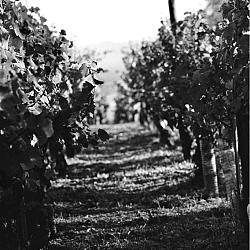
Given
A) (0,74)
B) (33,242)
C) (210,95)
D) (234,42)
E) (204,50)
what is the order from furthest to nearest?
1. (204,50)
2. (33,242)
3. (210,95)
4. (234,42)
5. (0,74)

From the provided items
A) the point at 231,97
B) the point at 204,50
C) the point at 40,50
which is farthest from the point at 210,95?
the point at 204,50

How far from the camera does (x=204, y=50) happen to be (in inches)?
300

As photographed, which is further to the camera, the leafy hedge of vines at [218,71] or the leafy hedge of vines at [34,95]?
the leafy hedge of vines at [218,71]

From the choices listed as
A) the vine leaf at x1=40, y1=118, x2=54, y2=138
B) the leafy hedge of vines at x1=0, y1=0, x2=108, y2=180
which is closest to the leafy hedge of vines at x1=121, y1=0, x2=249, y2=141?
the leafy hedge of vines at x1=0, y1=0, x2=108, y2=180

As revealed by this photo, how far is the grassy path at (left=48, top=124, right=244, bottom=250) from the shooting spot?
5.52 metres

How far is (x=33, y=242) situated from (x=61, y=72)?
1.69m

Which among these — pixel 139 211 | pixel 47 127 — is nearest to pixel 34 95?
pixel 47 127

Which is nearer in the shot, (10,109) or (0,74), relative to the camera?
(10,109)

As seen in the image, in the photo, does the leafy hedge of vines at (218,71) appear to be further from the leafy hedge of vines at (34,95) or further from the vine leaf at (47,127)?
the vine leaf at (47,127)

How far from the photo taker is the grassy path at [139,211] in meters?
5.52

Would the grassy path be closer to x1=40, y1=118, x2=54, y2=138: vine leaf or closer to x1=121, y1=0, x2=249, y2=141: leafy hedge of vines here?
x1=121, y1=0, x2=249, y2=141: leafy hedge of vines

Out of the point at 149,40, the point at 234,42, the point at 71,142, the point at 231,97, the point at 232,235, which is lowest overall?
the point at 232,235

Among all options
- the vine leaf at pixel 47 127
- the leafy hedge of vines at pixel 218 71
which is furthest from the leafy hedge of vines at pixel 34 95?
the leafy hedge of vines at pixel 218 71

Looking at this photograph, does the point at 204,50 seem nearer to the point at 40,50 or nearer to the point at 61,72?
the point at 61,72
